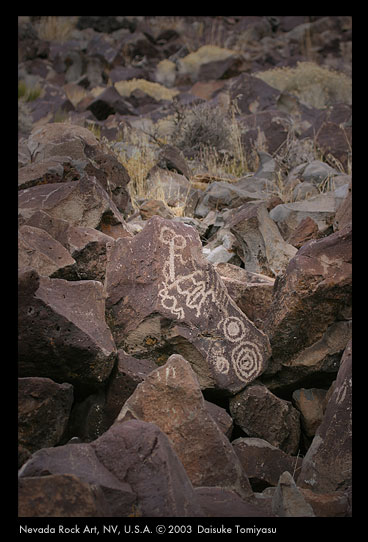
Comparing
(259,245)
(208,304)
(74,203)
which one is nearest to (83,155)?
(74,203)

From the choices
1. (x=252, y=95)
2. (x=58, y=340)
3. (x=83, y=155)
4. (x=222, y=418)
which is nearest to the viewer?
(x=58, y=340)

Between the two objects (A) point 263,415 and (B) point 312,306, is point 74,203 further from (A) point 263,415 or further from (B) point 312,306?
(A) point 263,415

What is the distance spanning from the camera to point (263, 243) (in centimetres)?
474

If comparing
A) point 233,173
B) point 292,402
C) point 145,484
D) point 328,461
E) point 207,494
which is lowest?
point 233,173

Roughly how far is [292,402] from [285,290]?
569 mm

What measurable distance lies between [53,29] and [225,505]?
18.0m

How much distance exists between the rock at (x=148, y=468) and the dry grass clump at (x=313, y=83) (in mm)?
11119

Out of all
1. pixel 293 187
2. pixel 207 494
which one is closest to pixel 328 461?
pixel 207 494

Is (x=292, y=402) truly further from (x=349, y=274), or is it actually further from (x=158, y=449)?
(x=158, y=449)

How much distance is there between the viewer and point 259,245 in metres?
4.75

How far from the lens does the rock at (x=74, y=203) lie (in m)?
4.21

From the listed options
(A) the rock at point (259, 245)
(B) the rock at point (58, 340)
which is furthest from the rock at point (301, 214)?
(B) the rock at point (58, 340)

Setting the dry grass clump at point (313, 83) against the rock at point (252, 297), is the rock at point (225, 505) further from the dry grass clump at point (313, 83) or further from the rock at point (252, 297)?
the dry grass clump at point (313, 83)

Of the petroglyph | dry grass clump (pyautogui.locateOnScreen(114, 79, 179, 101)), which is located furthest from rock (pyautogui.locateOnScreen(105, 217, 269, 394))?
dry grass clump (pyautogui.locateOnScreen(114, 79, 179, 101))
